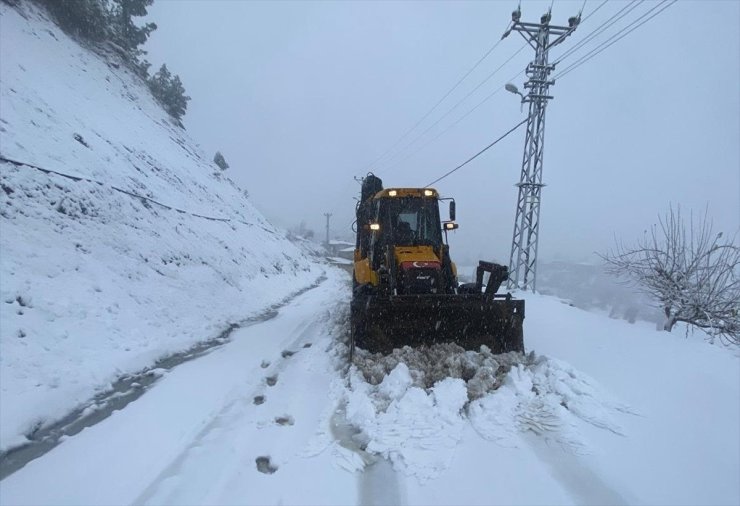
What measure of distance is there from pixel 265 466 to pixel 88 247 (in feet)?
22.8

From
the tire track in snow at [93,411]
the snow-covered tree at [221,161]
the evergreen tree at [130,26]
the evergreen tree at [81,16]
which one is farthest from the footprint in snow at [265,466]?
the snow-covered tree at [221,161]

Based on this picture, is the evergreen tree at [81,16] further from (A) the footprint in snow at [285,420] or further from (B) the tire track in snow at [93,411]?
(A) the footprint in snow at [285,420]

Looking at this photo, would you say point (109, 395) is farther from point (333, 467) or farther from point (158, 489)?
point (333, 467)

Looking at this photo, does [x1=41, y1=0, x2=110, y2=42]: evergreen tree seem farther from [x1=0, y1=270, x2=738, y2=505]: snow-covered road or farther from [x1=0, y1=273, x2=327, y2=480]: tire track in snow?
[x1=0, y1=270, x2=738, y2=505]: snow-covered road

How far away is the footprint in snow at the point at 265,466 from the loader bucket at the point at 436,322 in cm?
258

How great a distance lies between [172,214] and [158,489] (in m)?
12.0

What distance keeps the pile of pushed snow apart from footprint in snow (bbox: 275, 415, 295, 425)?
597 millimetres

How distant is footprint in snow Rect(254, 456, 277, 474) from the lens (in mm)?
3350

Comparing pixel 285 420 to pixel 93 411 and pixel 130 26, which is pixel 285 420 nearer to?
pixel 93 411

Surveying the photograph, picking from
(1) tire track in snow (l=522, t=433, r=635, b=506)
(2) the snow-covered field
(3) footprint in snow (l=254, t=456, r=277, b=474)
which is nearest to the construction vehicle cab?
(2) the snow-covered field

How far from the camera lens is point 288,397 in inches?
195

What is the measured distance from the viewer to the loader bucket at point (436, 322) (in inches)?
235

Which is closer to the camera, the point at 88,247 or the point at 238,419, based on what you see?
the point at 238,419

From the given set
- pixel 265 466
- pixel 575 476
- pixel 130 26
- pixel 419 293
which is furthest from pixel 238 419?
pixel 130 26
